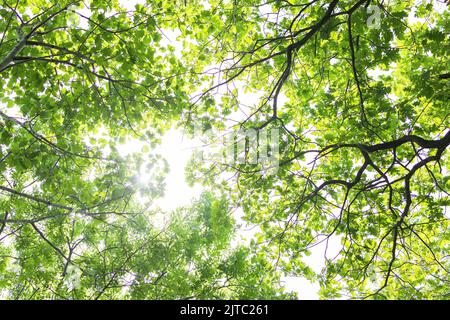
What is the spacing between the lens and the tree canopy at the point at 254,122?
4.67 m

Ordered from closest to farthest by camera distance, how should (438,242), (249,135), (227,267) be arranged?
(249,135) < (438,242) < (227,267)

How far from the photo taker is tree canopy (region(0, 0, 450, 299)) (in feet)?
15.3

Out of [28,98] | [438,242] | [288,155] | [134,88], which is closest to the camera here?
[28,98]

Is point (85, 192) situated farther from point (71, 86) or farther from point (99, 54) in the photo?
point (99, 54)

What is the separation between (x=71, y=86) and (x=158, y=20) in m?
1.62

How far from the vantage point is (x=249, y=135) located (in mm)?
5730

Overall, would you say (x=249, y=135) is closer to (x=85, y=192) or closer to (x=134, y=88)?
(x=134, y=88)

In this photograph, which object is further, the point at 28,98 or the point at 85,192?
the point at 85,192

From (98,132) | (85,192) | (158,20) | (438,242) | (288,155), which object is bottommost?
(438,242)

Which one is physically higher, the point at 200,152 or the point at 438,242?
the point at 200,152

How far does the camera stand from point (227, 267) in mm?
8672

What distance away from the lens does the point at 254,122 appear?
20.0 ft
